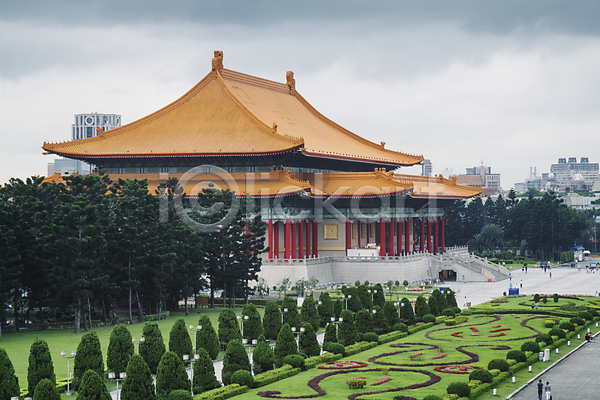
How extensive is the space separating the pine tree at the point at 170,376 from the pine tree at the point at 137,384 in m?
1.78

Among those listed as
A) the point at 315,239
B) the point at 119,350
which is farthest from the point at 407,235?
the point at 119,350

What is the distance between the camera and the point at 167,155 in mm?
79500

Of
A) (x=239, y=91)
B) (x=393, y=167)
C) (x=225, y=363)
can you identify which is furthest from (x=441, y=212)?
(x=225, y=363)

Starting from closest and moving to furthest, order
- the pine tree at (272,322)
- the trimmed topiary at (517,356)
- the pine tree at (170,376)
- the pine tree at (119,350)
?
the pine tree at (170,376) → the pine tree at (119,350) → the trimmed topiary at (517,356) → the pine tree at (272,322)

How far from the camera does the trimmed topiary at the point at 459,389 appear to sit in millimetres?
36406

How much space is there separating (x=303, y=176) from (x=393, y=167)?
1846 cm

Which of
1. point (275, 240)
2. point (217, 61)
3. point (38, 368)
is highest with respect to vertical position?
point (217, 61)

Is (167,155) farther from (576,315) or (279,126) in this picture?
(576,315)

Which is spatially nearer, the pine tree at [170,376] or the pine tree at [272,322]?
the pine tree at [170,376]

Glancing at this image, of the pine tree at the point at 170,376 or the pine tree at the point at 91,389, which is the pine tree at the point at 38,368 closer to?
the pine tree at the point at 170,376

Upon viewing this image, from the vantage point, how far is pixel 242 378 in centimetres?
3847

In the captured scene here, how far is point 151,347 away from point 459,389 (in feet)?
47.7

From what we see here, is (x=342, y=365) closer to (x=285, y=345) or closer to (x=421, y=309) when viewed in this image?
(x=285, y=345)

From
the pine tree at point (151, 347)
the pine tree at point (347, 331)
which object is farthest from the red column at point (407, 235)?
the pine tree at point (151, 347)
